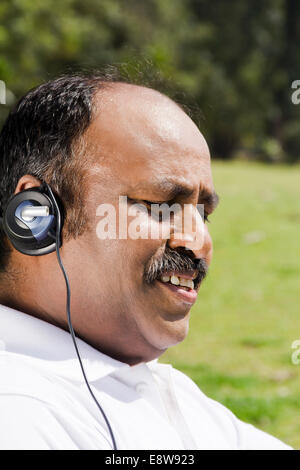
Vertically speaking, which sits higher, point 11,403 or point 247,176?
point 11,403

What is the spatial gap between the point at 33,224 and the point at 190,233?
0.36m

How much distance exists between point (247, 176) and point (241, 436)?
11704 millimetres

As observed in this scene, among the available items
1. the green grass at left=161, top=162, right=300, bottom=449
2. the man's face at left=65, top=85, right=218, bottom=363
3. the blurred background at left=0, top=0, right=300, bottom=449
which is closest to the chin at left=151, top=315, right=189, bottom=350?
the man's face at left=65, top=85, right=218, bottom=363

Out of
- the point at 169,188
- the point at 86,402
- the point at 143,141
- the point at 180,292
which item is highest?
the point at 143,141

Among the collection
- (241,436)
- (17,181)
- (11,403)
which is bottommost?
(241,436)

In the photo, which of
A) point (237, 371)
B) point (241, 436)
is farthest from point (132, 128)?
point (237, 371)

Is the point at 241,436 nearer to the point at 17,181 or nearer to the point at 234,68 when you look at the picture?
the point at 17,181

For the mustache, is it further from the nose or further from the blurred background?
the blurred background

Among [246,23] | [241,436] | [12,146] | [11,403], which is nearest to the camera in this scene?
[11,403]

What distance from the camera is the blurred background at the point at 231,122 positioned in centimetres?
406

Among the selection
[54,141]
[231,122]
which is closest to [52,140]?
[54,141]

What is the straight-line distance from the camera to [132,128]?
1.42m

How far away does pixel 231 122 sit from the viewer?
2667cm

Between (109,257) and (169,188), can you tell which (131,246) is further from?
(169,188)
